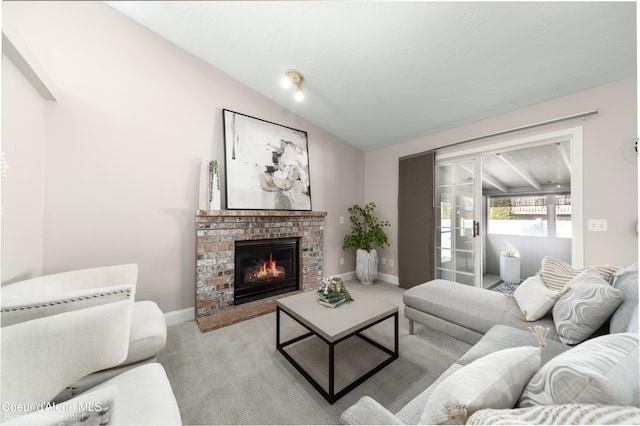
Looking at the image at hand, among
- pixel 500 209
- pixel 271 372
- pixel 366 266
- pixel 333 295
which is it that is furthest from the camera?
pixel 500 209

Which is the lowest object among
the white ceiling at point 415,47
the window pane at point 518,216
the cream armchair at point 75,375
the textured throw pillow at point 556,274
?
the cream armchair at point 75,375

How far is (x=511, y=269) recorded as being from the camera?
420 cm

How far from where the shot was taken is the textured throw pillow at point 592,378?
0.51 m

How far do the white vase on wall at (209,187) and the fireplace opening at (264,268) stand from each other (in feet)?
1.94

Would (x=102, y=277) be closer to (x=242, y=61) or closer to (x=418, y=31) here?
(x=242, y=61)

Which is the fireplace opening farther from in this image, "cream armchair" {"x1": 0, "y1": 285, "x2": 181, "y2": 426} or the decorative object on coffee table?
"cream armchair" {"x1": 0, "y1": 285, "x2": 181, "y2": 426}

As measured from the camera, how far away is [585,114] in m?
2.18

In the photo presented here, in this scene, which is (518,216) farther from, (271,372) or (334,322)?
(271,372)

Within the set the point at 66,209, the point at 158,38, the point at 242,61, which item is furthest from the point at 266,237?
the point at 158,38

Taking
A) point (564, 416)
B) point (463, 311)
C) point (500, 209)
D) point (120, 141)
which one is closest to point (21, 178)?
point (120, 141)

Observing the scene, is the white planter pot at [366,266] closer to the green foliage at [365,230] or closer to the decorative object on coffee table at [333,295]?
the green foliage at [365,230]

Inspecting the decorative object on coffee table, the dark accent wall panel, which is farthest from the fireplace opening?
the dark accent wall panel

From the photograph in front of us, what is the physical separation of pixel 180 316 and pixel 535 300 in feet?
10.6

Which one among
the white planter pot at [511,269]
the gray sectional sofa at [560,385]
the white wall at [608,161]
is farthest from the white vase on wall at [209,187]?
the white planter pot at [511,269]
